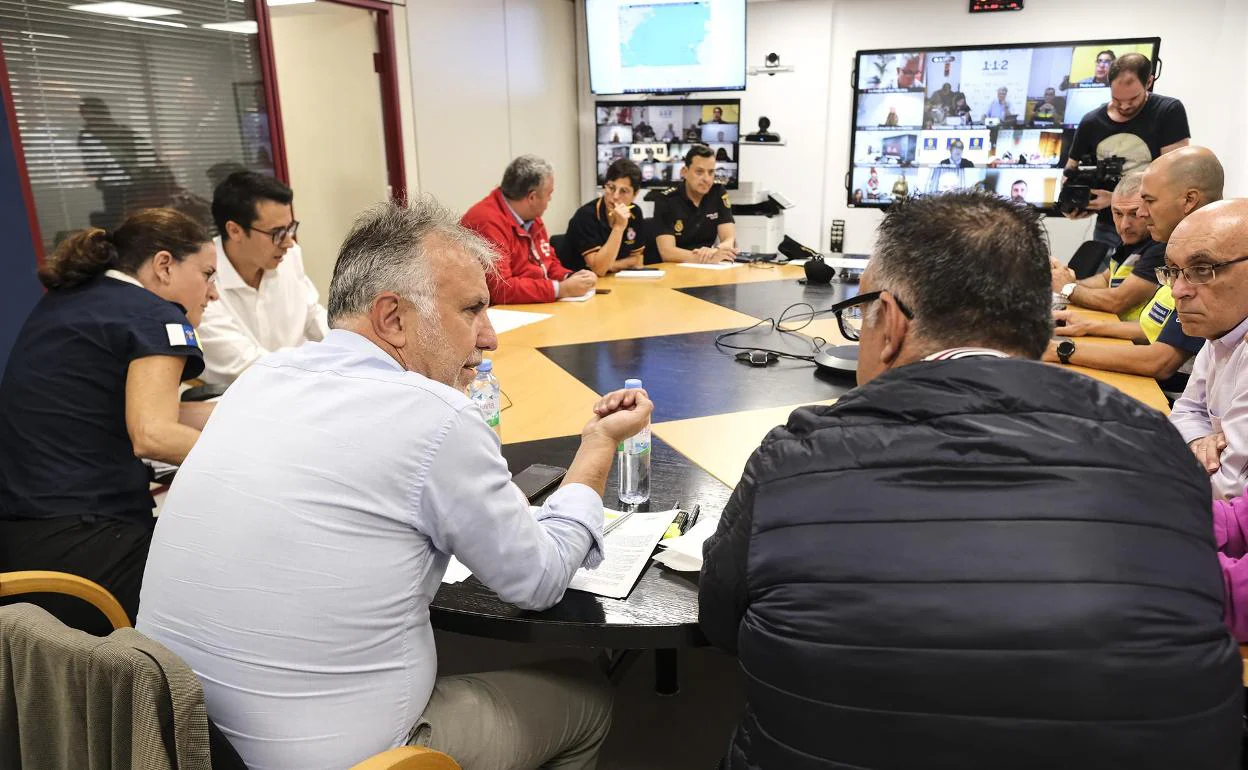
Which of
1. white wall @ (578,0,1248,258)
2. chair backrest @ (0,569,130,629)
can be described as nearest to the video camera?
white wall @ (578,0,1248,258)

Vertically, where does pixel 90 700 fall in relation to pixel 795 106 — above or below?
below

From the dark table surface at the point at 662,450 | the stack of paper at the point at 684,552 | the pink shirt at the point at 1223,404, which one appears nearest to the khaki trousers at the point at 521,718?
the dark table surface at the point at 662,450

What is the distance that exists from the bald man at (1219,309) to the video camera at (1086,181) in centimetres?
231

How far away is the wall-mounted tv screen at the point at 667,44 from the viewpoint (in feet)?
18.8

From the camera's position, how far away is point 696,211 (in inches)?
202

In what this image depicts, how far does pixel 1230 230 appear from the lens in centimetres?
174

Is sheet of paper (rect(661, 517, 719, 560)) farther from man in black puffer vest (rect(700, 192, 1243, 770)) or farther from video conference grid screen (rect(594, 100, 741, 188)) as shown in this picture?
video conference grid screen (rect(594, 100, 741, 188))

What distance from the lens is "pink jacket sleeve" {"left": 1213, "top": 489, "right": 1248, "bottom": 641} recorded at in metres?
1.18

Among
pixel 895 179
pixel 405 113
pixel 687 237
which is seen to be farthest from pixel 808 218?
pixel 405 113

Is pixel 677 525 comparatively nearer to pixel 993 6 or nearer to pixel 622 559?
pixel 622 559

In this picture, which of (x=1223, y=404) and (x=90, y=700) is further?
(x=1223, y=404)

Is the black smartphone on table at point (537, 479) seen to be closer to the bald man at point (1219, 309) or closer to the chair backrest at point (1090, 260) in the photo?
the bald man at point (1219, 309)

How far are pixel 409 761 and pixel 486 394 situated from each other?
110 cm

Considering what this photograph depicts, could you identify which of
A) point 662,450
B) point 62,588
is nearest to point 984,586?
point 662,450
